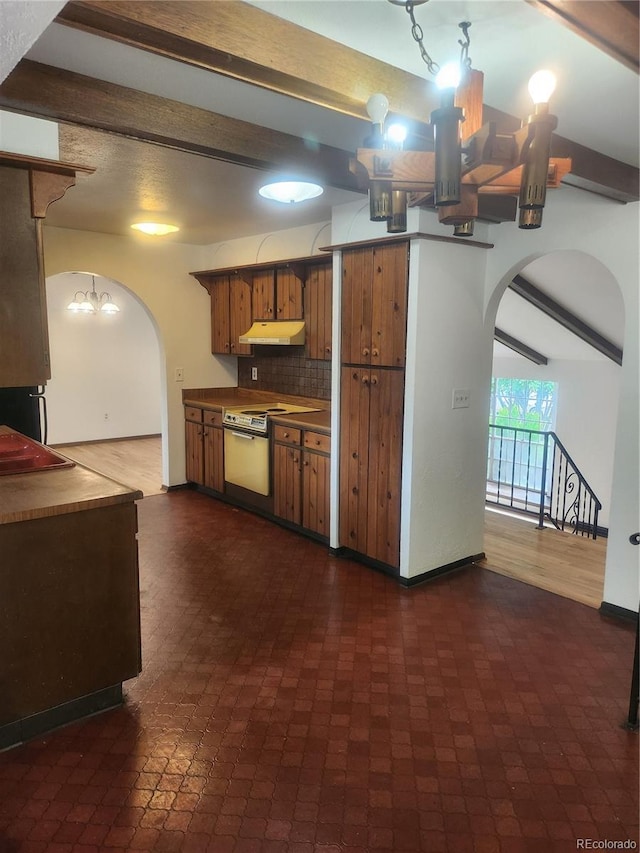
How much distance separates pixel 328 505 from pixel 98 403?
17.6 ft

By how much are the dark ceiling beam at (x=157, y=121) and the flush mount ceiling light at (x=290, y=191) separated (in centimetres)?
49

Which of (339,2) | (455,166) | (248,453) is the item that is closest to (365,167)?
(455,166)

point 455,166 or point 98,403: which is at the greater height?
point 455,166

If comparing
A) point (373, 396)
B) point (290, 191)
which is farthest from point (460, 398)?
point (290, 191)

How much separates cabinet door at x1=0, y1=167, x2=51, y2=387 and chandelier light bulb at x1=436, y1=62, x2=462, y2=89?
5.92 feet

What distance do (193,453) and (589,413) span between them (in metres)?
4.95

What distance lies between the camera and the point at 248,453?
5.02 meters

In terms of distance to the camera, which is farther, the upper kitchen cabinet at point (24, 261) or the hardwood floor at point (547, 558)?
the hardwood floor at point (547, 558)

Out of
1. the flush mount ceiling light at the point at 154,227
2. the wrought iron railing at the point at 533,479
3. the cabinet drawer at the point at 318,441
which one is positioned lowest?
the wrought iron railing at the point at 533,479

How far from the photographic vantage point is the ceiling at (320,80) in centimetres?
163

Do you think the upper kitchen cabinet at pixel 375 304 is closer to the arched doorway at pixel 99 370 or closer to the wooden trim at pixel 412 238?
the wooden trim at pixel 412 238

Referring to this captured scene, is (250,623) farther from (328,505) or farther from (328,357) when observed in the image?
(328,357)

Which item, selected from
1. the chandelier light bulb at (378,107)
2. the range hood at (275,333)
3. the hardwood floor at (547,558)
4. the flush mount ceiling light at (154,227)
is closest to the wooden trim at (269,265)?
the range hood at (275,333)

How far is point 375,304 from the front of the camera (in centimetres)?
371
